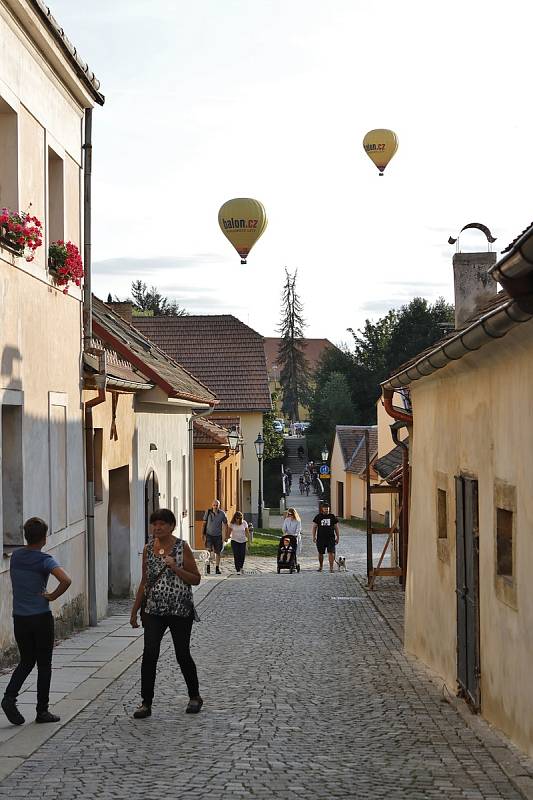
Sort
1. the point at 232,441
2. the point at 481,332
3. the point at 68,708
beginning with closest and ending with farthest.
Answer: the point at 481,332
the point at 68,708
the point at 232,441

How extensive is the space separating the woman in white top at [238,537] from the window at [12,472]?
13.5 m

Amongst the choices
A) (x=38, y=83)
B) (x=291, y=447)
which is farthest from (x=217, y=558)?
(x=291, y=447)

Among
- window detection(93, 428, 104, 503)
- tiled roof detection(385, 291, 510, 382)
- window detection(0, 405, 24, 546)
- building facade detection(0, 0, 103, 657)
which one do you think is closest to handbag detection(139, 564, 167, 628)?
building facade detection(0, 0, 103, 657)

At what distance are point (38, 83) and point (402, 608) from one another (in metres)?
10.3

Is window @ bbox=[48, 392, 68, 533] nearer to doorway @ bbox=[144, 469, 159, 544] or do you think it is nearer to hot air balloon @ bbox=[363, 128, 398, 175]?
doorway @ bbox=[144, 469, 159, 544]

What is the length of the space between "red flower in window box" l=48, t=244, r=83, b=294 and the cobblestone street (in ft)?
15.1

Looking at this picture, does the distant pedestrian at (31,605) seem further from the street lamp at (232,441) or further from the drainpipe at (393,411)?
the street lamp at (232,441)

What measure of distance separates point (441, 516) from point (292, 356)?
116 m

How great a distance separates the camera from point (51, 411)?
1358 centimetres

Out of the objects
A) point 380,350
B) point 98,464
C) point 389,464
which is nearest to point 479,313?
point 98,464

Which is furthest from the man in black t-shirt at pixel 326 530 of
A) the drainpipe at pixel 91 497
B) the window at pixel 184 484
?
the drainpipe at pixel 91 497

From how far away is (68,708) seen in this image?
357 inches

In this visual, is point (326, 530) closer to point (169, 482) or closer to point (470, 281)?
point (169, 482)

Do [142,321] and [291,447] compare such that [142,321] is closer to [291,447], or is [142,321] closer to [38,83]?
[38,83]
